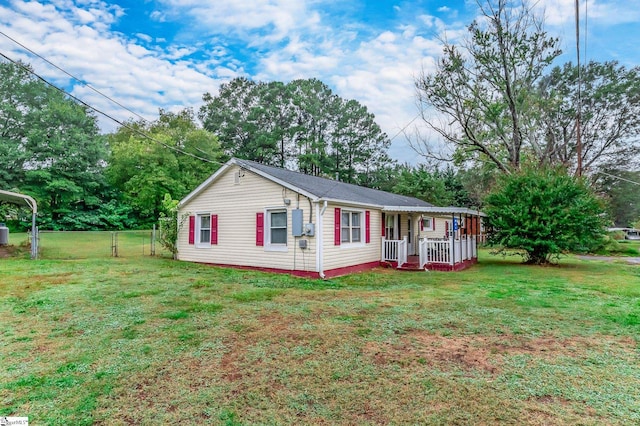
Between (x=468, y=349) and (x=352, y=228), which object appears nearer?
(x=468, y=349)

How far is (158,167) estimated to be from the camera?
25938 mm

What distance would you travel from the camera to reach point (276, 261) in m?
10.8

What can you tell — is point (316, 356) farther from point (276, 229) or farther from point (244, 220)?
point (244, 220)

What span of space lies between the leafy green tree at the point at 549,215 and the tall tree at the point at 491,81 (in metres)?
5.22

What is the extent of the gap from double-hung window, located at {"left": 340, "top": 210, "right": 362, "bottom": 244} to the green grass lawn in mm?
3499

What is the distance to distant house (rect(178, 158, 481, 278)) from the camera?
1020 centimetres

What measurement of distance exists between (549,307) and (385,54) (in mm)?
12095

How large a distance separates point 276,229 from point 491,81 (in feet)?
53.5

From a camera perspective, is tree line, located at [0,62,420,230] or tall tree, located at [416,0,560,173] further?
tree line, located at [0,62,420,230]

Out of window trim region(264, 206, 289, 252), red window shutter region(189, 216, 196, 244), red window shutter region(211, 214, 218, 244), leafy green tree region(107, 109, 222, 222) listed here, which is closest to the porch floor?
window trim region(264, 206, 289, 252)

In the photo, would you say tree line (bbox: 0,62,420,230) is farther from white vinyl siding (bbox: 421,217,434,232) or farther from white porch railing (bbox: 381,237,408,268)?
white vinyl siding (bbox: 421,217,434,232)

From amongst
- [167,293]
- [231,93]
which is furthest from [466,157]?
[231,93]

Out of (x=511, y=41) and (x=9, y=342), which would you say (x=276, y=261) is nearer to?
(x=9, y=342)

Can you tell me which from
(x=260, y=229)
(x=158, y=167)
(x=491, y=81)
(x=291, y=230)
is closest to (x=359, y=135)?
(x=491, y=81)
